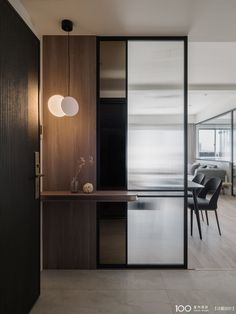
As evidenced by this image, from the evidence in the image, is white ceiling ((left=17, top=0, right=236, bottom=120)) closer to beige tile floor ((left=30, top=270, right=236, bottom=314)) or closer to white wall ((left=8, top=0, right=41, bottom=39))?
white wall ((left=8, top=0, right=41, bottom=39))

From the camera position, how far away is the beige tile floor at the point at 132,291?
80.8 inches

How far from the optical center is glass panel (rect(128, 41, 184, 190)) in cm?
281

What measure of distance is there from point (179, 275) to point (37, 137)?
203 centimetres

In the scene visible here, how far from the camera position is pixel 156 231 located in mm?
2797

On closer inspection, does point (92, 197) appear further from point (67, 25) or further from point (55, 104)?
point (67, 25)

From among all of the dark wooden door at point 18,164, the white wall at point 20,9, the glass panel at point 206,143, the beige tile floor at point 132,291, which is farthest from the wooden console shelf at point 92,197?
the glass panel at point 206,143

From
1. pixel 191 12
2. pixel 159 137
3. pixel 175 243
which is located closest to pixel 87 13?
pixel 191 12

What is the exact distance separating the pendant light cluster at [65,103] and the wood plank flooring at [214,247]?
7.17ft

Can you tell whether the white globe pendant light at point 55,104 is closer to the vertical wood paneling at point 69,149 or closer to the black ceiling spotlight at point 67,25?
the vertical wood paneling at point 69,149

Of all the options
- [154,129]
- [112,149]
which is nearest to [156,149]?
[154,129]

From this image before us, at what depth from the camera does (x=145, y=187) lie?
2.83 metres

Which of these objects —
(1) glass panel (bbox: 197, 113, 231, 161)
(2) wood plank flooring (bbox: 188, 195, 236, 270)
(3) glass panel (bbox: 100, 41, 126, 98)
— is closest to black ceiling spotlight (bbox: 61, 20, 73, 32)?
(3) glass panel (bbox: 100, 41, 126, 98)

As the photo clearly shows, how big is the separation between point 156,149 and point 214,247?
1670mm

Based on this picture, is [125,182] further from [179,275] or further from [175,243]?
[179,275]
